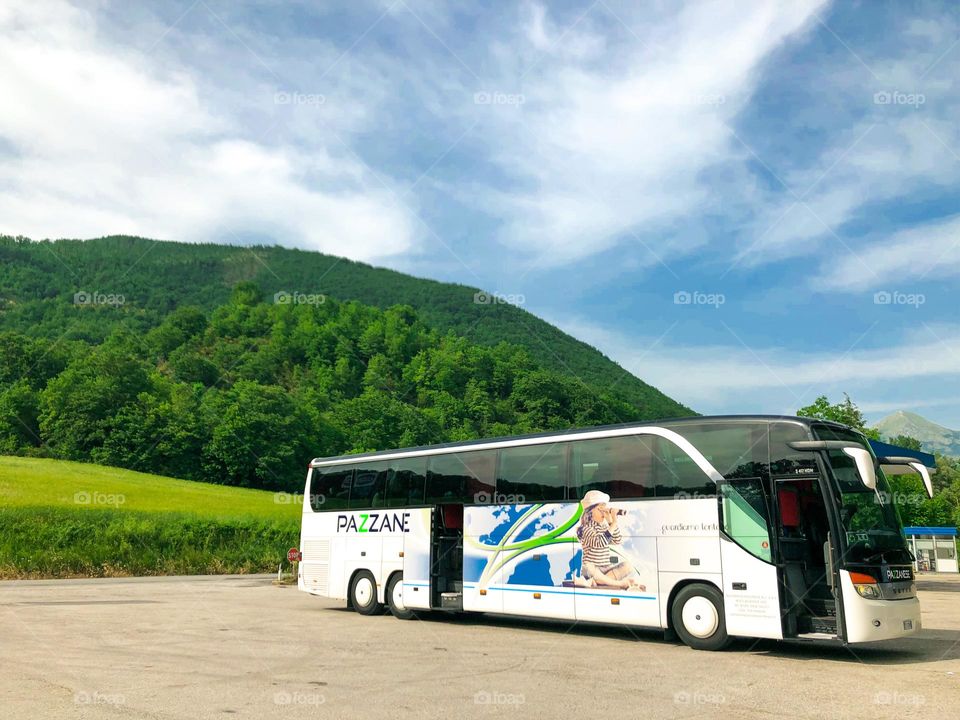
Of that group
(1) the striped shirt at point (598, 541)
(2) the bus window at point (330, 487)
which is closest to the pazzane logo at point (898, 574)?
(1) the striped shirt at point (598, 541)

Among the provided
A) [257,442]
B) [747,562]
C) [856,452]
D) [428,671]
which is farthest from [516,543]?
[257,442]

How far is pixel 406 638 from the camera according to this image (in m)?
13.6

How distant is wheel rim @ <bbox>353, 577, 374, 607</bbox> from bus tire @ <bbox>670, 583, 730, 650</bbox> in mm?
7607

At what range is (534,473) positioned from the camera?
15000mm

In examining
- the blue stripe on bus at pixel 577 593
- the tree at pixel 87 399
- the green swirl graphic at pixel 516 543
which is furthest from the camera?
the tree at pixel 87 399

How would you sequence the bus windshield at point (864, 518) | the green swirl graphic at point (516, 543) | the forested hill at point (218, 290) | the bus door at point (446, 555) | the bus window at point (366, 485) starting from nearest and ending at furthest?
1. the bus windshield at point (864, 518)
2. the green swirl graphic at point (516, 543)
3. the bus door at point (446, 555)
4. the bus window at point (366, 485)
5. the forested hill at point (218, 290)

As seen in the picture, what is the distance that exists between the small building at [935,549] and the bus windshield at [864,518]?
3206 cm

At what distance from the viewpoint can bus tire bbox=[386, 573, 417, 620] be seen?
17312mm

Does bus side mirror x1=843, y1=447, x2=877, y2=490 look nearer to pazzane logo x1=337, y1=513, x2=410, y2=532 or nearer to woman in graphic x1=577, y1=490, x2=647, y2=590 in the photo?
woman in graphic x1=577, y1=490, x2=647, y2=590

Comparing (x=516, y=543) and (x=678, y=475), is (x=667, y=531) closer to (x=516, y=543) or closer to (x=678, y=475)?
(x=678, y=475)

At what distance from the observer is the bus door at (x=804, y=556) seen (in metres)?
11.3

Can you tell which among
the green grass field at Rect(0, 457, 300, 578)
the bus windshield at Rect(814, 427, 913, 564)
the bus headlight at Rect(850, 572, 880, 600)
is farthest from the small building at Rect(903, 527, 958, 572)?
the bus headlight at Rect(850, 572, 880, 600)

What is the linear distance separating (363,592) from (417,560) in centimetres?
207

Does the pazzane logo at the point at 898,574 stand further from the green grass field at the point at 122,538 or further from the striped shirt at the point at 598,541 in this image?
the green grass field at the point at 122,538
